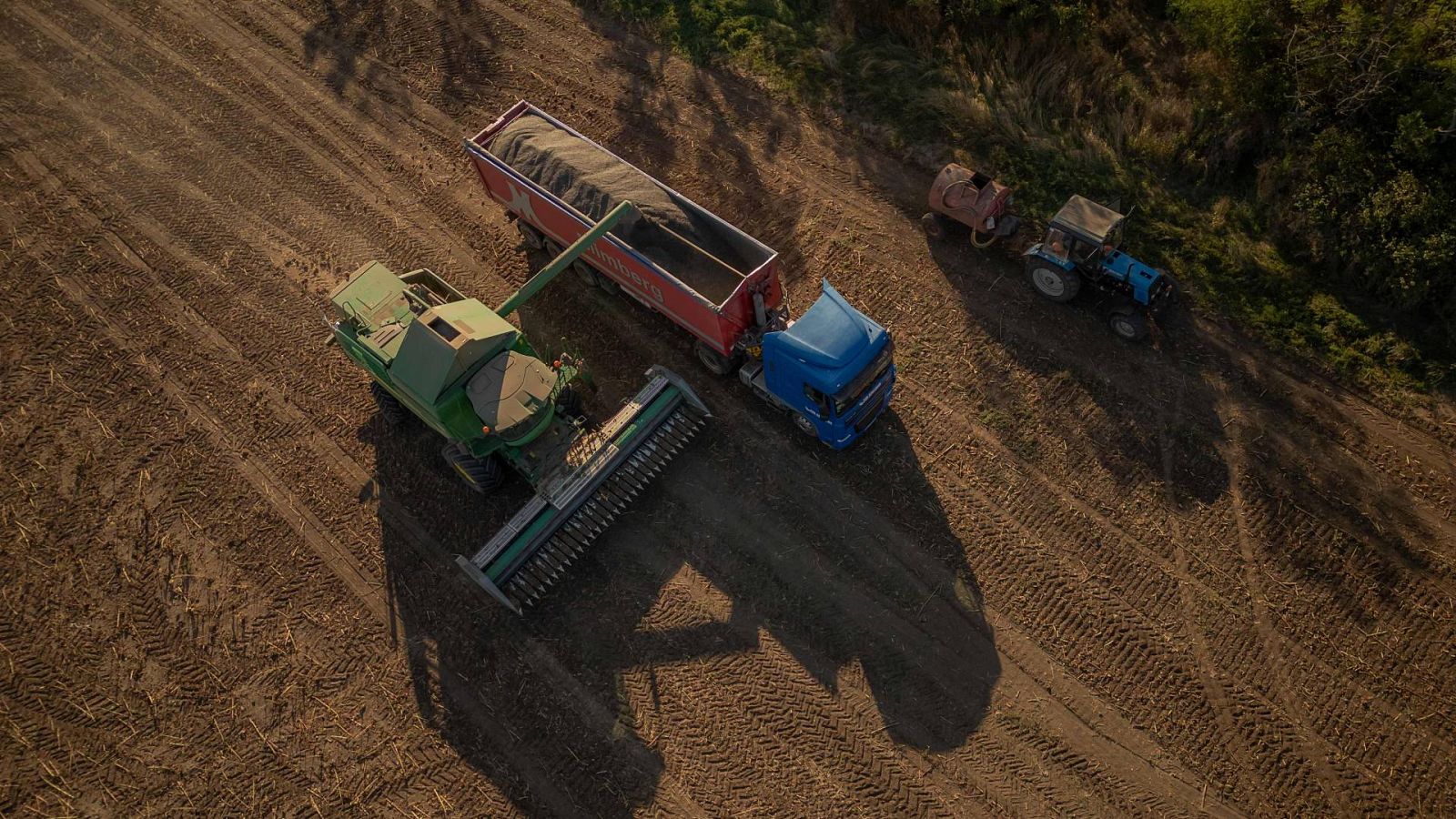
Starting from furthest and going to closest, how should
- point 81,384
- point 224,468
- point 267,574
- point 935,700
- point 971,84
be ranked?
point 971,84 < point 81,384 < point 224,468 < point 267,574 < point 935,700

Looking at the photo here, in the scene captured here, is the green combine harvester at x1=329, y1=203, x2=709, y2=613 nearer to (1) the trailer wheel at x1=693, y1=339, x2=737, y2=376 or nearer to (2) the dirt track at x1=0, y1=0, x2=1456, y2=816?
(2) the dirt track at x1=0, y1=0, x2=1456, y2=816

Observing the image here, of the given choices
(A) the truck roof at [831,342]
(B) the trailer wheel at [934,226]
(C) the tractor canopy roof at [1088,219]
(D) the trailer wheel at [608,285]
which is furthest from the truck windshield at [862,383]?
(D) the trailer wheel at [608,285]

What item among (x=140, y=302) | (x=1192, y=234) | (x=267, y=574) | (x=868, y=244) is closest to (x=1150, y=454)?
(x=1192, y=234)

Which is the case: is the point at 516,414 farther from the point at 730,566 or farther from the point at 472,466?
the point at 730,566

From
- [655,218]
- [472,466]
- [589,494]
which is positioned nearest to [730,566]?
[589,494]

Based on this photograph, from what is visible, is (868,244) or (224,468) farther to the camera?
(868,244)

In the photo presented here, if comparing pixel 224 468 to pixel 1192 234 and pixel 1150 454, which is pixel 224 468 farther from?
pixel 1192 234

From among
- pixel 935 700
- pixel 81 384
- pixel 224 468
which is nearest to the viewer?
pixel 935 700
